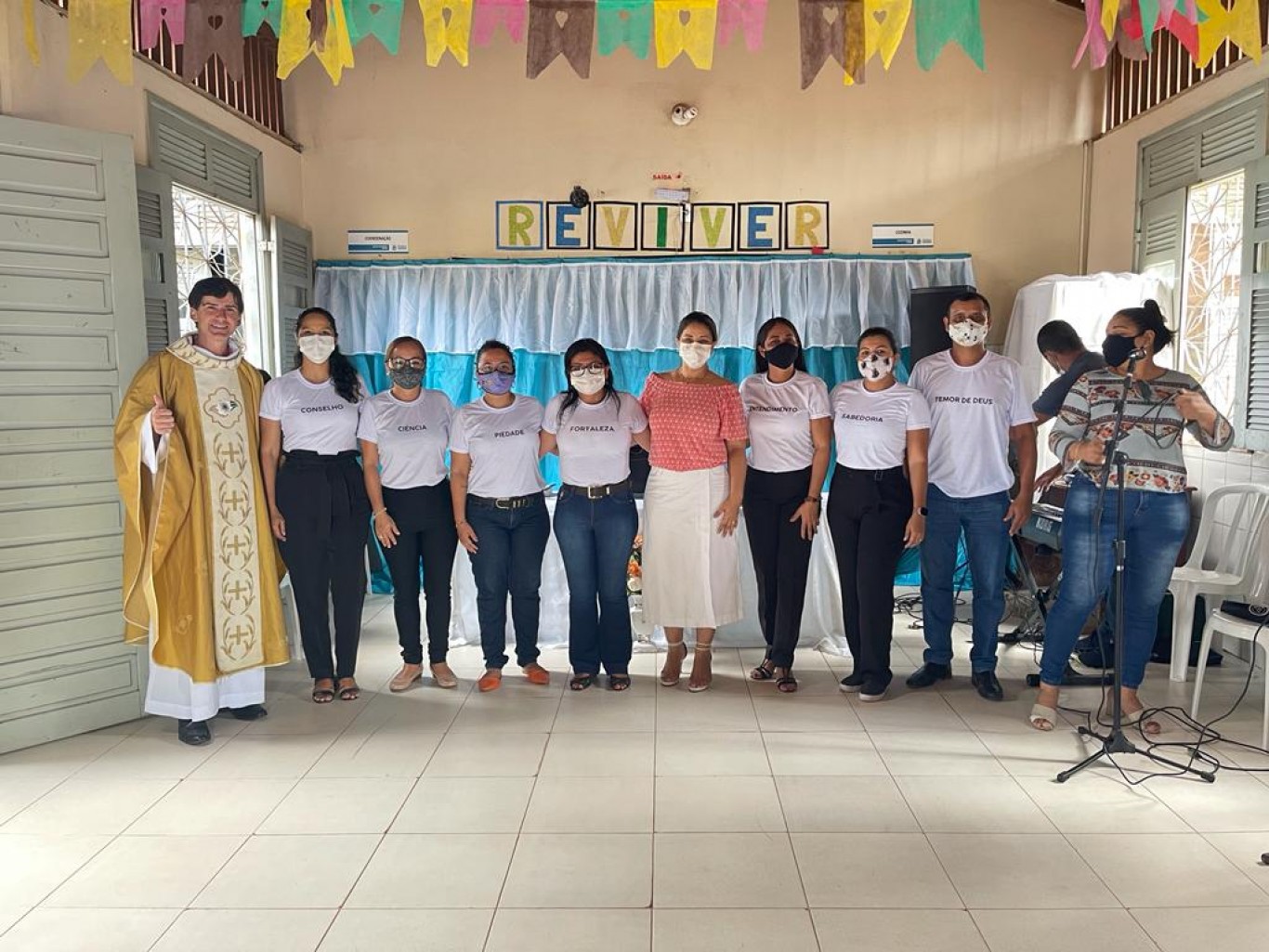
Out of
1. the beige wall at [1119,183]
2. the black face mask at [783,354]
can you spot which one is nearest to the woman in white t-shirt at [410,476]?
the black face mask at [783,354]

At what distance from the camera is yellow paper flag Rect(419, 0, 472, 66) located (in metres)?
3.15

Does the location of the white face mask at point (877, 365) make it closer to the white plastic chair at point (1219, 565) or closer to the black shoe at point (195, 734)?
the white plastic chair at point (1219, 565)

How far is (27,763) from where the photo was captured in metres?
3.43

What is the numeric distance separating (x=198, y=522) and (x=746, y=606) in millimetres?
2443

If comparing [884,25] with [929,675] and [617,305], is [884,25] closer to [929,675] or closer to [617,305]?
[929,675]

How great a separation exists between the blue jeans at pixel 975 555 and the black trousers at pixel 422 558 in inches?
77.0

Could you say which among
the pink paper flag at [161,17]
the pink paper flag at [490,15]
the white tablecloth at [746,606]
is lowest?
the white tablecloth at [746,606]

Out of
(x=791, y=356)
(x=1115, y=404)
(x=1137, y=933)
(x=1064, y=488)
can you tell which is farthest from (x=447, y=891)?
(x=1064, y=488)

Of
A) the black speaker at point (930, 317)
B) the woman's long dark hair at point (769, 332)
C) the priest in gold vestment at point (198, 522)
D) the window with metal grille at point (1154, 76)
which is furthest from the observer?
the black speaker at point (930, 317)

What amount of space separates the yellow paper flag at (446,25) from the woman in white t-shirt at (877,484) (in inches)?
72.5

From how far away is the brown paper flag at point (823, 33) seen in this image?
3.22 m

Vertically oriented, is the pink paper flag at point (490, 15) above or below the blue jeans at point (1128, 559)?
above

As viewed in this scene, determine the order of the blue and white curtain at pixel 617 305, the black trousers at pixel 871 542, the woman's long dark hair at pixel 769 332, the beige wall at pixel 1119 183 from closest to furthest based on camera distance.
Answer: the black trousers at pixel 871 542
the woman's long dark hair at pixel 769 332
the beige wall at pixel 1119 183
the blue and white curtain at pixel 617 305

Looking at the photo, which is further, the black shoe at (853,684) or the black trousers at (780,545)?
the black shoe at (853,684)
